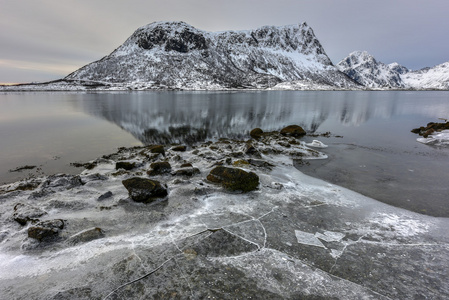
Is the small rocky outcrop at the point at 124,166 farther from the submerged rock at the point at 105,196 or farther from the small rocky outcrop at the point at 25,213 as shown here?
the small rocky outcrop at the point at 25,213

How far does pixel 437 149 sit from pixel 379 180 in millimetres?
11870

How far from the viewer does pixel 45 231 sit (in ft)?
21.4

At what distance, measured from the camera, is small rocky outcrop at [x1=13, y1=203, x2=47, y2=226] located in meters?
7.41

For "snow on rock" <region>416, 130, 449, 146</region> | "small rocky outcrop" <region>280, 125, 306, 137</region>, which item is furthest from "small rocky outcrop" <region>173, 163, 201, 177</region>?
"snow on rock" <region>416, 130, 449, 146</region>

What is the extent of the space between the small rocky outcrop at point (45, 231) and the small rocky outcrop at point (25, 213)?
1.07 meters

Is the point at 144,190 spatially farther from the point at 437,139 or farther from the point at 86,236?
the point at 437,139

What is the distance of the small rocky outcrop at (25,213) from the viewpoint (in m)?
7.41

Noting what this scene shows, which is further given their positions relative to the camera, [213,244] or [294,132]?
[294,132]

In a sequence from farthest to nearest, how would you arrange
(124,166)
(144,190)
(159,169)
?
(124,166) → (159,169) → (144,190)

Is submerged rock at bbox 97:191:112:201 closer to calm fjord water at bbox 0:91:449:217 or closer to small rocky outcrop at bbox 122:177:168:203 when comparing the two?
small rocky outcrop at bbox 122:177:168:203

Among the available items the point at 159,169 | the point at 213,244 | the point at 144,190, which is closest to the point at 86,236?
the point at 144,190

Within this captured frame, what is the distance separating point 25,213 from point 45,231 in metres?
2.19

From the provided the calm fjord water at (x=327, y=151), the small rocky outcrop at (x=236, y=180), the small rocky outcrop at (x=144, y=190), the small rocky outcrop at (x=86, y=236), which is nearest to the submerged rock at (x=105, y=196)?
the small rocky outcrop at (x=144, y=190)

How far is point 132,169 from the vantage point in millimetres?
13023
